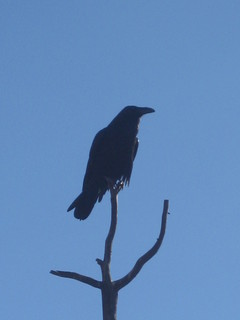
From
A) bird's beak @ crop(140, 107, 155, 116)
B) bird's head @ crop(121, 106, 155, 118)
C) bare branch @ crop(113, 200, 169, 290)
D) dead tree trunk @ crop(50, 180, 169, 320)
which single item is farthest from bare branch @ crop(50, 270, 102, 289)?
bird's beak @ crop(140, 107, 155, 116)

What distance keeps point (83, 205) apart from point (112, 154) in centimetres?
109

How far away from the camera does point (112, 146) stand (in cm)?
966

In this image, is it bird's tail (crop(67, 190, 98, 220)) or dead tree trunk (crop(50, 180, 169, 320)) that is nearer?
dead tree trunk (crop(50, 180, 169, 320))

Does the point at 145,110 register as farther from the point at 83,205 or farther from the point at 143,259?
the point at 143,259

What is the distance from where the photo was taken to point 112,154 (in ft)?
31.6

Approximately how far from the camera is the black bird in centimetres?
939

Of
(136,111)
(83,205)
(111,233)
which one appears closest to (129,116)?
(136,111)

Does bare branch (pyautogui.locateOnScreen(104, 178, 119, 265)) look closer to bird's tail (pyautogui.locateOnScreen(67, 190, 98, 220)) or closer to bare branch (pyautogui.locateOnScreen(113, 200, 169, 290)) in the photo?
bare branch (pyautogui.locateOnScreen(113, 200, 169, 290))

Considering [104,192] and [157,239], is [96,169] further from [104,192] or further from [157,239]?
[157,239]

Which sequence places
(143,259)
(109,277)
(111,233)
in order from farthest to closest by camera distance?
(111,233) < (143,259) < (109,277)

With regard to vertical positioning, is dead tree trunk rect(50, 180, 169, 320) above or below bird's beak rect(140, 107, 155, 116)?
below

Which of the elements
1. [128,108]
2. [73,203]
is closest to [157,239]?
[73,203]

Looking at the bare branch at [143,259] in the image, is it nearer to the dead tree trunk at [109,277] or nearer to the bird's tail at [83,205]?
the dead tree trunk at [109,277]

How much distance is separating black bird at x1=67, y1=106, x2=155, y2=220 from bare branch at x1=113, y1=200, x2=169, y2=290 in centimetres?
284
